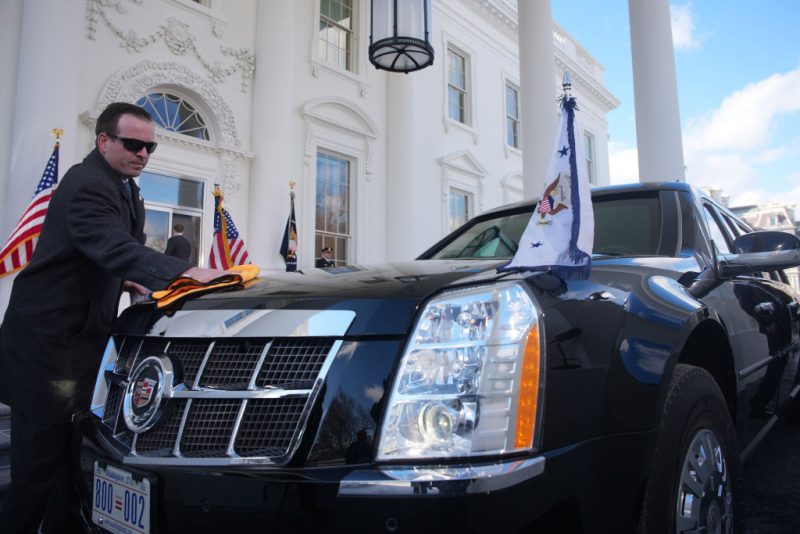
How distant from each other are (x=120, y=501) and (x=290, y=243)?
727 cm

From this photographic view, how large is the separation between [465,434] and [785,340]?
9.30ft

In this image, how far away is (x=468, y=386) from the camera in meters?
1.17

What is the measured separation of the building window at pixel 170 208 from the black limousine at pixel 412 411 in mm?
6553

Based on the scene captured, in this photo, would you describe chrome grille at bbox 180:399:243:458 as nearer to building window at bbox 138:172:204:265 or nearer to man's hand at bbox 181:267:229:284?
man's hand at bbox 181:267:229:284

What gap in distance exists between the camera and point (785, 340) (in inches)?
121

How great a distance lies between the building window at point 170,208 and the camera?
7641mm

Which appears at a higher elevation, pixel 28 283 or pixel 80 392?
pixel 28 283

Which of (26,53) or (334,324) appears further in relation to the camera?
(26,53)

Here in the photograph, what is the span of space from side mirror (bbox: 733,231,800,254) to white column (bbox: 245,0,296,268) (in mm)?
7015

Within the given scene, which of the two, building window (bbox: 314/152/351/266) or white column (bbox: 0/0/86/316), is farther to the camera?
building window (bbox: 314/152/351/266)

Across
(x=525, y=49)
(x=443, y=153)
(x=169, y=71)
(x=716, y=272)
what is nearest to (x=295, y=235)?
(x=169, y=71)

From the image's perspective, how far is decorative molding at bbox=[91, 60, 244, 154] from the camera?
23.6 feet

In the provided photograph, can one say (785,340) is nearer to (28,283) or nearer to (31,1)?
(28,283)

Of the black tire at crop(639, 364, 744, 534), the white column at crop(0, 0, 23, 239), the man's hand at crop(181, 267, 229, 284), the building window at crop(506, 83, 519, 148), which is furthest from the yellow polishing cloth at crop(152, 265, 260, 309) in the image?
the building window at crop(506, 83, 519, 148)
